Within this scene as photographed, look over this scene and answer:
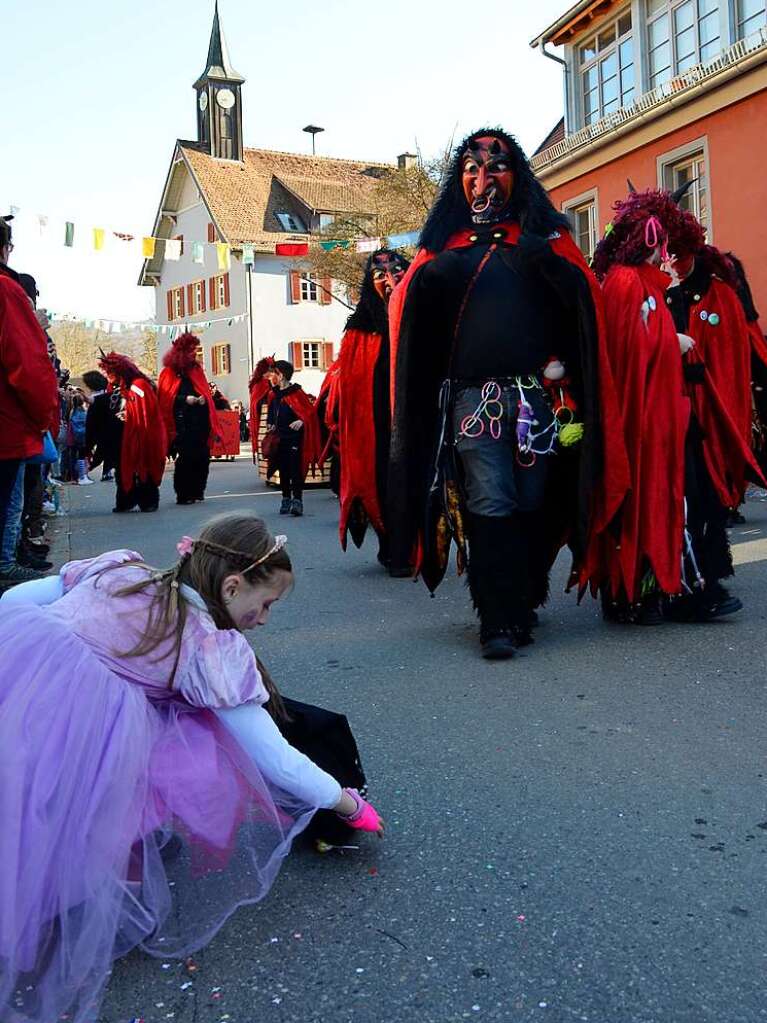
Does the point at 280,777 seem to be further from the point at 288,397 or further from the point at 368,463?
the point at 288,397

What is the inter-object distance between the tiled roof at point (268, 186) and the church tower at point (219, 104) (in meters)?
1.38

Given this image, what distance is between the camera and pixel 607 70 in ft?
72.3

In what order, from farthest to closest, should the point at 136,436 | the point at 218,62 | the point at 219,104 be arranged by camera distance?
the point at 218,62 < the point at 219,104 < the point at 136,436

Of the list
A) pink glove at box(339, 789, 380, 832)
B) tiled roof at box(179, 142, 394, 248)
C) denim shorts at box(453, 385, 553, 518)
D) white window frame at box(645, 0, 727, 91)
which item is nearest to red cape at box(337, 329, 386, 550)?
denim shorts at box(453, 385, 553, 518)

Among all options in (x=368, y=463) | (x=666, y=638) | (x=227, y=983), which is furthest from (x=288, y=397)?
(x=227, y=983)

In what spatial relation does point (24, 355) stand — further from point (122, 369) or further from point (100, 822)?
point (122, 369)

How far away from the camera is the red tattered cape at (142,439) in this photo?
1338 cm

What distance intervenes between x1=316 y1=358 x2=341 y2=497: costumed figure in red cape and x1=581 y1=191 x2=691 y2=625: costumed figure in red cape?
2589 millimetres

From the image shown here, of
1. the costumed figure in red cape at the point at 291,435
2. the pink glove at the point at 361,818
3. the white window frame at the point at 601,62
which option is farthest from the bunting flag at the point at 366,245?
the pink glove at the point at 361,818

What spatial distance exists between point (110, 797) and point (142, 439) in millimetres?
11363

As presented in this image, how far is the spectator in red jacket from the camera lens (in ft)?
20.1

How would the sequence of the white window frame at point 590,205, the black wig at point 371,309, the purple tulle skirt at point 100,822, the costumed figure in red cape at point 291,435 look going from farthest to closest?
the white window frame at point 590,205 → the costumed figure in red cape at point 291,435 → the black wig at point 371,309 → the purple tulle skirt at point 100,822

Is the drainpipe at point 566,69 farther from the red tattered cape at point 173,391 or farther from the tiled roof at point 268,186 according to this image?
the tiled roof at point 268,186

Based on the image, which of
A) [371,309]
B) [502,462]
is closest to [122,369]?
[371,309]
